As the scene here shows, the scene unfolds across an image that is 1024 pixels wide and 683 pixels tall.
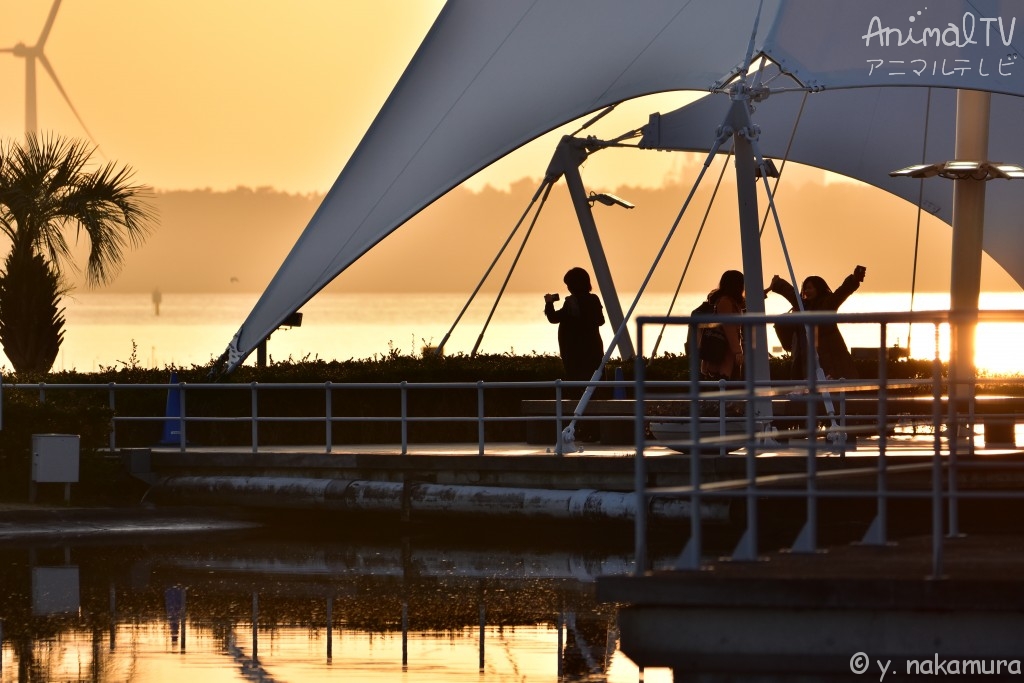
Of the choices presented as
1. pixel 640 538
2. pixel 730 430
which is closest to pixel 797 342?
pixel 730 430

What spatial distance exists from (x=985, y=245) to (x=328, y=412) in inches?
464

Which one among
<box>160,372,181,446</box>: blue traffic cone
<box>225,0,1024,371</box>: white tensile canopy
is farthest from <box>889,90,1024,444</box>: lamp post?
<box>160,372,181,446</box>: blue traffic cone

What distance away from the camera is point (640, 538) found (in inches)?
391

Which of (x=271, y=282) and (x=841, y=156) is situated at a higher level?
(x=841, y=156)

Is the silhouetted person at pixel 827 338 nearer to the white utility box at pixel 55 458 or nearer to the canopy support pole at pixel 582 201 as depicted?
the canopy support pole at pixel 582 201

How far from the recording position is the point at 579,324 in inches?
860

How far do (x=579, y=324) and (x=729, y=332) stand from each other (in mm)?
2279

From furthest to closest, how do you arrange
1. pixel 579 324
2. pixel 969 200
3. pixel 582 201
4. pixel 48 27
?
pixel 48 27 < pixel 582 201 < pixel 969 200 < pixel 579 324

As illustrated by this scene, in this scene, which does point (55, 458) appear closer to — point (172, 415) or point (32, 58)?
point (172, 415)

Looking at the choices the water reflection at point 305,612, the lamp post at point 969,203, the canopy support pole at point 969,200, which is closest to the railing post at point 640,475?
the water reflection at point 305,612

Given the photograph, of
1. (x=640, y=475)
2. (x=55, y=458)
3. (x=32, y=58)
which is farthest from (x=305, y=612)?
(x=32, y=58)

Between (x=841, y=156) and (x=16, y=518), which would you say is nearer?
(x=16, y=518)

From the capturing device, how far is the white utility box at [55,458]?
65.9 ft

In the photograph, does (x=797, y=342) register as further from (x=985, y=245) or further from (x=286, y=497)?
(x=985, y=245)
